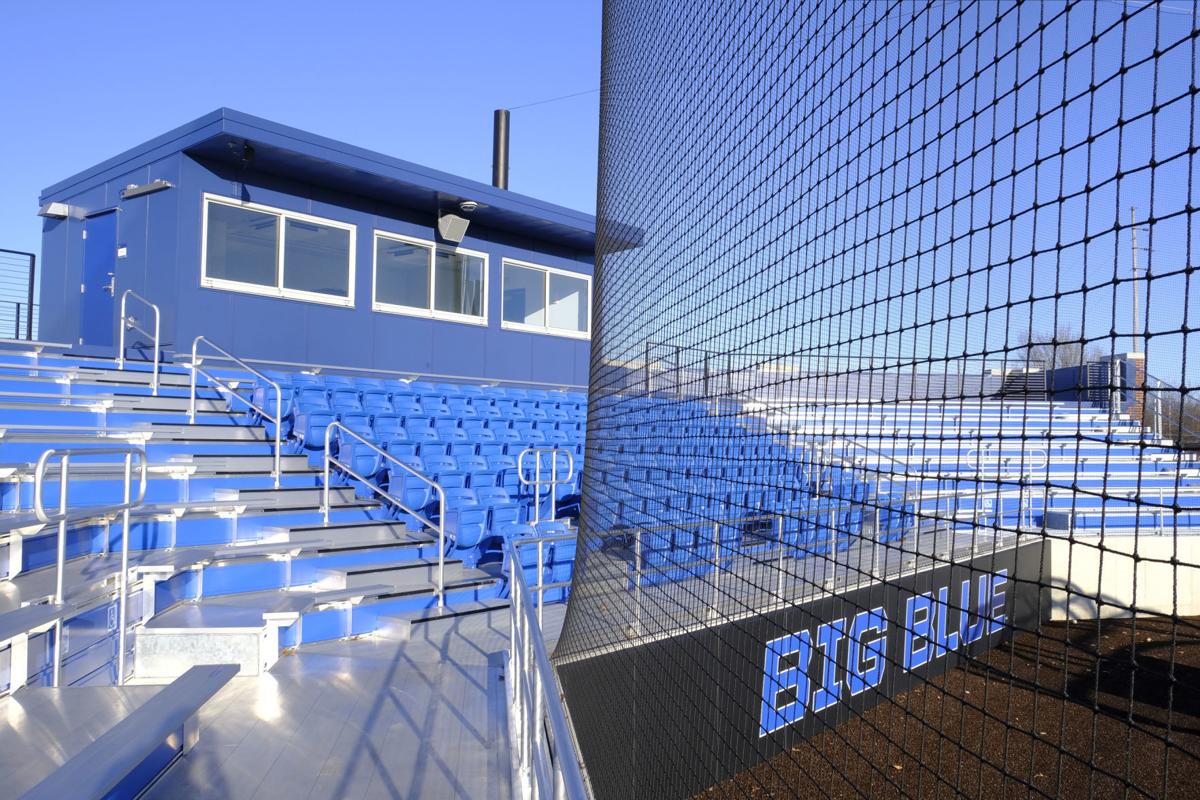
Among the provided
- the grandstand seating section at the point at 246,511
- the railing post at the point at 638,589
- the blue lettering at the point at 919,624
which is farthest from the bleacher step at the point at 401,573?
the blue lettering at the point at 919,624

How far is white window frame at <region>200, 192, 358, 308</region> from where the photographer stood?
1016 cm

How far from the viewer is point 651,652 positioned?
4637mm

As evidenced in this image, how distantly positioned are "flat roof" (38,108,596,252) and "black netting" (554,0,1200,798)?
560cm

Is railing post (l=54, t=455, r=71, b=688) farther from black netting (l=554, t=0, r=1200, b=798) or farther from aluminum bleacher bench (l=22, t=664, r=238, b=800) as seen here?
black netting (l=554, t=0, r=1200, b=798)

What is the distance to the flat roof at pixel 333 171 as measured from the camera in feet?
31.7

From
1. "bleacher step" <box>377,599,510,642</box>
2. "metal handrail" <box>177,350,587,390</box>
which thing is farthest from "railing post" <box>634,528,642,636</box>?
"metal handrail" <box>177,350,587,390</box>

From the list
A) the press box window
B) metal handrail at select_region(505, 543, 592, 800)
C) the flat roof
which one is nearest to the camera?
metal handrail at select_region(505, 543, 592, 800)

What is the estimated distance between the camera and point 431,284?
12.5 m

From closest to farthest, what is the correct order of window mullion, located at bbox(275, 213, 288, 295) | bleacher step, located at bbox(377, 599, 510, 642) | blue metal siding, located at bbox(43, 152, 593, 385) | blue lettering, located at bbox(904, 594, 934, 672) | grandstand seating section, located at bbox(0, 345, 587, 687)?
grandstand seating section, located at bbox(0, 345, 587, 687)
bleacher step, located at bbox(377, 599, 510, 642)
blue lettering, located at bbox(904, 594, 934, 672)
blue metal siding, located at bbox(43, 152, 593, 385)
window mullion, located at bbox(275, 213, 288, 295)

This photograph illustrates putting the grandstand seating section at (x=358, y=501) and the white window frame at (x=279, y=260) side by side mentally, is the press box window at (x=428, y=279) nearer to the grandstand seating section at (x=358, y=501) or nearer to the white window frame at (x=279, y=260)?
the white window frame at (x=279, y=260)

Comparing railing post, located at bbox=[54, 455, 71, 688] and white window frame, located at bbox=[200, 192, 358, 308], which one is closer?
railing post, located at bbox=[54, 455, 71, 688]

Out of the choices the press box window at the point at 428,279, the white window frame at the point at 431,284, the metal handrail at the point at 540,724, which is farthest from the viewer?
the press box window at the point at 428,279

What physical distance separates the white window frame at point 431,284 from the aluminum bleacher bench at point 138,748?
8.69 metres

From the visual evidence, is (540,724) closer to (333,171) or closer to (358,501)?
(358,501)
